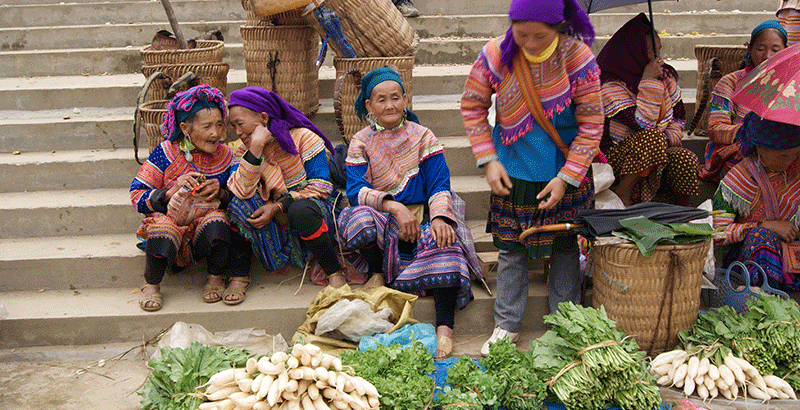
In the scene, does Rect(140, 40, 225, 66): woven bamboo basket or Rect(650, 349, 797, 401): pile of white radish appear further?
Rect(140, 40, 225, 66): woven bamboo basket

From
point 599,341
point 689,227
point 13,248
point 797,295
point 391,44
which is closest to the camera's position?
point 599,341

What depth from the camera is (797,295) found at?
3.70 metres

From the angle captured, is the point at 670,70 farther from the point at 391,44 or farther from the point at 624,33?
the point at 391,44

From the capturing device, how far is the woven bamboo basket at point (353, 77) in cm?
437

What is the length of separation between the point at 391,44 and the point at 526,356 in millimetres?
2497

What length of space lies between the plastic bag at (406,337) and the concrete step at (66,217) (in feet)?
6.62

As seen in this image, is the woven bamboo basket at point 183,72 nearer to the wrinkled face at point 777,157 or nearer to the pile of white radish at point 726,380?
the pile of white radish at point 726,380

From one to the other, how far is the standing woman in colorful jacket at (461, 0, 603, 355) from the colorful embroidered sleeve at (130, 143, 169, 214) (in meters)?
1.86

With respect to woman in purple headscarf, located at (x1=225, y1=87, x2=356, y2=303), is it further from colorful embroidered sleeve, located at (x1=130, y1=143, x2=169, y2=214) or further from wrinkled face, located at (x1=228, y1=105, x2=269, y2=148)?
colorful embroidered sleeve, located at (x1=130, y1=143, x2=169, y2=214)

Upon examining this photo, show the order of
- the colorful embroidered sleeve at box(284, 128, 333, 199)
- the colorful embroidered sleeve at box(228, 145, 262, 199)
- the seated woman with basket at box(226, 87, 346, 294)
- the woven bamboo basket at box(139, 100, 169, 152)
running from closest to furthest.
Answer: the colorful embroidered sleeve at box(228, 145, 262, 199) < the seated woman with basket at box(226, 87, 346, 294) < the colorful embroidered sleeve at box(284, 128, 333, 199) < the woven bamboo basket at box(139, 100, 169, 152)

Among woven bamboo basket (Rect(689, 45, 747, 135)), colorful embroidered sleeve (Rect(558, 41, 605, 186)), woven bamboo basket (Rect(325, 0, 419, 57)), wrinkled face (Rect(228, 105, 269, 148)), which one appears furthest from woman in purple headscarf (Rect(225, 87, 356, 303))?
woven bamboo basket (Rect(689, 45, 747, 135))

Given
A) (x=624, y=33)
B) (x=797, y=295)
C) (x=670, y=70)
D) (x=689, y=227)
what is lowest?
(x=797, y=295)

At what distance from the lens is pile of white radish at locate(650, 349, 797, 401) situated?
2.95 metres

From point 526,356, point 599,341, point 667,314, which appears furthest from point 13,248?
point 667,314
